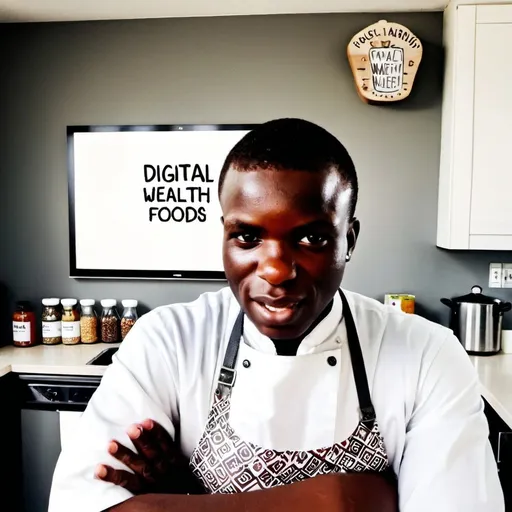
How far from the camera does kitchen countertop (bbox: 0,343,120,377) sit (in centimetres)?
222

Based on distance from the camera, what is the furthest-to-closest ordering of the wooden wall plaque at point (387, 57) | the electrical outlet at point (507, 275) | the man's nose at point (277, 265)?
the electrical outlet at point (507, 275)
the wooden wall plaque at point (387, 57)
the man's nose at point (277, 265)

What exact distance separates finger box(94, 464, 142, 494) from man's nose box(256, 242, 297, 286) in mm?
387

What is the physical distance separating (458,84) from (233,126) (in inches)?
39.1

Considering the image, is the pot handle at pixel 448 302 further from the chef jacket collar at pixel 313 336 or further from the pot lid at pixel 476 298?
the chef jacket collar at pixel 313 336

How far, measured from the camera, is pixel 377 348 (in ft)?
3.18

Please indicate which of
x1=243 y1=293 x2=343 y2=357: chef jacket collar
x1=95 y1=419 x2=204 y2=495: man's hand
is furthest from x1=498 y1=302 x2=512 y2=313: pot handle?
x1=95 y1=419 x2=204 y2=495: man's hand

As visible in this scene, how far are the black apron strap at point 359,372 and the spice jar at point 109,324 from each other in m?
1.81

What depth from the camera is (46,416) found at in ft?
7.30

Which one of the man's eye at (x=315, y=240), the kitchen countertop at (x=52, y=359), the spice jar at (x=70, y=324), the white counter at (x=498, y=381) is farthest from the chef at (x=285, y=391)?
the spice jar at (x=70, y=324)

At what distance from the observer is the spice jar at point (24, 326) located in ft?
8.49

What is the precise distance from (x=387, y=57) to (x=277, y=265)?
1868 millimetres

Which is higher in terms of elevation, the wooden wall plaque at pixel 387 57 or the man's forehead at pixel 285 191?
the wooden wall plaque at pixel 387 57

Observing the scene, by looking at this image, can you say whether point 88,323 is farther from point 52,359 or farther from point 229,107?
point 229,107

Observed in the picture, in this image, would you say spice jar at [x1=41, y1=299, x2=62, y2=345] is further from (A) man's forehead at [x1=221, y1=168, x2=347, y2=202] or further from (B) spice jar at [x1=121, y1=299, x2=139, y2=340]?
(A) man's forehead at [x1=221, y1=168, x2=347, y2=202]
